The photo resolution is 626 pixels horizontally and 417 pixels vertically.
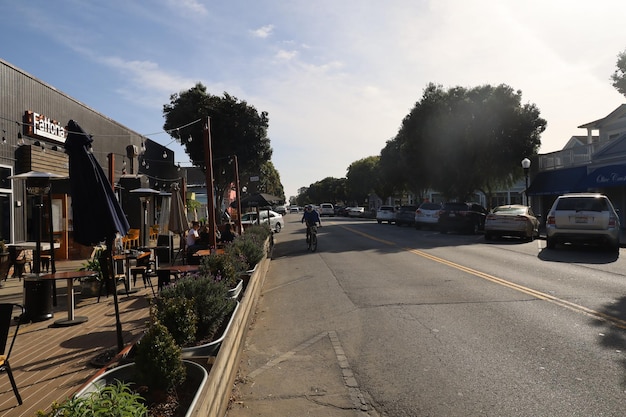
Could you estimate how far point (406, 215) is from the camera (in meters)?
34.9

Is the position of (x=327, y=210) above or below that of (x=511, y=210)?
below

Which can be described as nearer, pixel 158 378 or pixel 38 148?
pixel 158 378

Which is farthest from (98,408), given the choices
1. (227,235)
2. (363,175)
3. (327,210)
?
(363,175)

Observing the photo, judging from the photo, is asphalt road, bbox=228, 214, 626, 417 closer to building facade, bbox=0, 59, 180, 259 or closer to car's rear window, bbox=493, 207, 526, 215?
building facade, bbox=0, 59, 180, 259

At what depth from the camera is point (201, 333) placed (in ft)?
18.1

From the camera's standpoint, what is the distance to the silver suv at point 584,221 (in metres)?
14.8

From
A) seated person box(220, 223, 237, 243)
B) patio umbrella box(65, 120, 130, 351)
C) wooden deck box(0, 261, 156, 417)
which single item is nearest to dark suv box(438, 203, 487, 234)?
seated person box(220, 223, 237, 243)

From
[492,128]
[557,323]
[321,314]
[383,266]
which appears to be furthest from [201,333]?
[492,128]

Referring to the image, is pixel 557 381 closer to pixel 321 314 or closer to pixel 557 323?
pixel 557 323

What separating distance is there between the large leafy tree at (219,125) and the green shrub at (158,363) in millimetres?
25480

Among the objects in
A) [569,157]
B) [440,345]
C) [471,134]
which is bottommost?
[440,345]

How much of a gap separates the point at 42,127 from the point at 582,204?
56.7 ft

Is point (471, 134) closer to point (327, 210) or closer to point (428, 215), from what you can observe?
point (428, 215)

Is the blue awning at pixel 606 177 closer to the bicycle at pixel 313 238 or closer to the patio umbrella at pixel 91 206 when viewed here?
the bicycle at pixel 313 238
